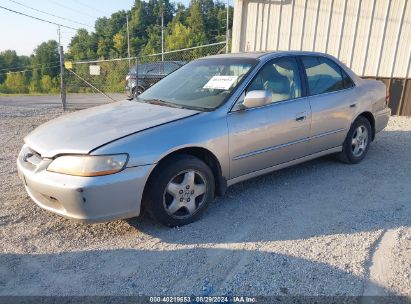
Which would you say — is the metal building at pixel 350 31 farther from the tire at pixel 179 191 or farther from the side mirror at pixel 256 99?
the tire at pixel 179 191

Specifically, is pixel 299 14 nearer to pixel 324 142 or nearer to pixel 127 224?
pixel 324 142

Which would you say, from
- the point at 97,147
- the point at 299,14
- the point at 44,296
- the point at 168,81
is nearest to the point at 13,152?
the point at 168,81

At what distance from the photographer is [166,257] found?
2830 mm

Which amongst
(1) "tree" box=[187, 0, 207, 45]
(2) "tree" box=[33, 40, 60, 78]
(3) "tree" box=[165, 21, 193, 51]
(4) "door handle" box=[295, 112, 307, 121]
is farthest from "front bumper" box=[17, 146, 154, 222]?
(2) "tree" box=[33, 40, 60, 78]

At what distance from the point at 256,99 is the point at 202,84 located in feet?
2.49

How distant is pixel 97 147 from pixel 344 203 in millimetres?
2661

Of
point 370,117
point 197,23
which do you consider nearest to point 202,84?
point 370,117

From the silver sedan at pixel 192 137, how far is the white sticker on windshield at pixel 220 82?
13 mm

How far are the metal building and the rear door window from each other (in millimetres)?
4423

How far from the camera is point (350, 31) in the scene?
8.53 metres

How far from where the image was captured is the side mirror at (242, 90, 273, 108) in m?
3.48

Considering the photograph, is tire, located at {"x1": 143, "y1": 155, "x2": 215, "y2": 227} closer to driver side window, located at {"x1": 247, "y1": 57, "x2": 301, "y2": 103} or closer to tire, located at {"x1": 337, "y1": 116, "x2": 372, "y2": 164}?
driver side window, located at {"x1": 247, "y1": 57, "x2": 301, "y2": 103}

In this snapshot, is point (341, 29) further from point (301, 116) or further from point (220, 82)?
point (220, 82)

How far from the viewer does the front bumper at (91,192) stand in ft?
8.98
